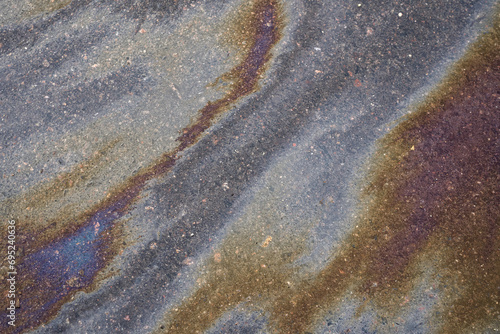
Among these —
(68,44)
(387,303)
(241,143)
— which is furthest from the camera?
(68,44)

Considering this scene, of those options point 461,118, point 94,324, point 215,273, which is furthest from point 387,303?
point 94,324

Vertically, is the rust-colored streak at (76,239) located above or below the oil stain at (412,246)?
above

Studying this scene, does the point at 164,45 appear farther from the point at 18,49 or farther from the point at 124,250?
the point at 124,250

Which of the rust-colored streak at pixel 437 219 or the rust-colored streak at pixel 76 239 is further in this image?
the rust-colored streak at pixel 76 239

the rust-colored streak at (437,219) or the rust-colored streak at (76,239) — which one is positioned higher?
the rust-colored streak at (76,239)

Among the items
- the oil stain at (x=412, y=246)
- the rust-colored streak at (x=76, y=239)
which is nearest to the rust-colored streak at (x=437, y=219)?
the oil stain at (x=412, y=246)

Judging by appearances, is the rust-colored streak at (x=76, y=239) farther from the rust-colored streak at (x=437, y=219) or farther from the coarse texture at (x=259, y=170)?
the rust-colored streak at (x=437, y=219)

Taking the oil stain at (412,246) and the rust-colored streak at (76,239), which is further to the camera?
the rust-colored streak at (76,239)

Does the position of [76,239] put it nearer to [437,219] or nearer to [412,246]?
[412,246]
